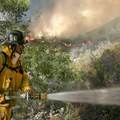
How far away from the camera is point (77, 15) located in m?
21.8

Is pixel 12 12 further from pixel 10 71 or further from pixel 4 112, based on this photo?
pixel 4 112

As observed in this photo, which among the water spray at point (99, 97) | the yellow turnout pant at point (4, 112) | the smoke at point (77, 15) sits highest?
the smoke at point (77, 15)

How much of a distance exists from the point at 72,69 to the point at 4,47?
819cm

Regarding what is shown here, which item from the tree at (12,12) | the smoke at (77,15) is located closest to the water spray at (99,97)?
the tree at (12,12)

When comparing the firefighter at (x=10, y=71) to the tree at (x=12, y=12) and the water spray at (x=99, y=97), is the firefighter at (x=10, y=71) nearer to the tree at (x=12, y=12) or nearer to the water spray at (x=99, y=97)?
the water spray at (x=99, y=97)

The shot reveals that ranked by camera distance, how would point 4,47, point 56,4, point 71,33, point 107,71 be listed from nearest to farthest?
point 4,47 → point 107,71 → point 71,33 → point 56,4

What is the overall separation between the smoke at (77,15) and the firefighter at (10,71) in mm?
11090

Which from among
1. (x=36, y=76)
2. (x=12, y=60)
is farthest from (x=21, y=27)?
(x=12, y=60)

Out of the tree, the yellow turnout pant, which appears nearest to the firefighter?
the yellow turnout pant

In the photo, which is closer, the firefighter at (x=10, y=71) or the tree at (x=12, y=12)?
the firefighter at (x=10, y=71)

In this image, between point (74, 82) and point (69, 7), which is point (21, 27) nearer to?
point (74, 82)

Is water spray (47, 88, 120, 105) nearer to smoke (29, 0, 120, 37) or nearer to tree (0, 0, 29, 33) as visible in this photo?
tree (0, 0, 29, 33)

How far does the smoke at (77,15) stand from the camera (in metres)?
20.6

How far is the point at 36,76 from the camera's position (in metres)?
15.9
